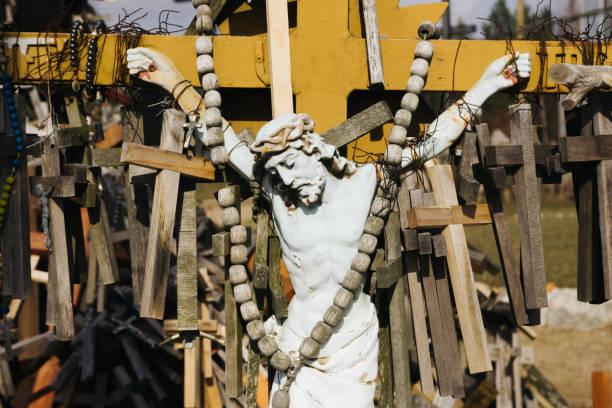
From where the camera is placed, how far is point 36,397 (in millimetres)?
5496

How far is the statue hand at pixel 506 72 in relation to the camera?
303 centimetres

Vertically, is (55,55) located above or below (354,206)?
above

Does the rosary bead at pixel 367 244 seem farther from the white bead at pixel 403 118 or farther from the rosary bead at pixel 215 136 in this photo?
the rosary bead at pixel 215 136

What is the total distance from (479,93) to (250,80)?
111cm

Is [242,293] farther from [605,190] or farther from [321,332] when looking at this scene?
[605,190]

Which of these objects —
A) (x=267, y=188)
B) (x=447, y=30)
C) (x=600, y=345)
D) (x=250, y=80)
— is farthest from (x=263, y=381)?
(x=600, y=345)

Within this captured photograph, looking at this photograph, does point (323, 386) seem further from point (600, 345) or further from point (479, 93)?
point (600, 345)

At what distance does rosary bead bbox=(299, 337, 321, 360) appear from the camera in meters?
2.81

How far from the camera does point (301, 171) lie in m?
2.70

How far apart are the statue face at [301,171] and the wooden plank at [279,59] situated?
43 centimetres

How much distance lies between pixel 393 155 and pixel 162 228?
3.72ft

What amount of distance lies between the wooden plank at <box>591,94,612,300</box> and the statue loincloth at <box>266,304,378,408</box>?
1182 mm

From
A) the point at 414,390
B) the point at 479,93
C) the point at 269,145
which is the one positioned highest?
the point at 479,93

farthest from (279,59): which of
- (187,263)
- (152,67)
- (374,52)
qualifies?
(187,263)
